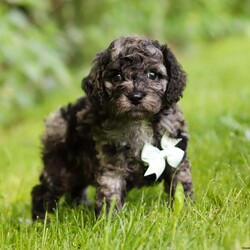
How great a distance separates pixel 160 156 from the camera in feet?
13.3

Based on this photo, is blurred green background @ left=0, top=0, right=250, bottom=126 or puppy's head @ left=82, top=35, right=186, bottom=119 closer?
puppy's head @ left=82, top=35, right=186, bottom=119

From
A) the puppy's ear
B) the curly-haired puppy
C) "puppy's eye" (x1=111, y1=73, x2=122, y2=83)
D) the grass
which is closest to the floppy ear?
the curly-haired puppy

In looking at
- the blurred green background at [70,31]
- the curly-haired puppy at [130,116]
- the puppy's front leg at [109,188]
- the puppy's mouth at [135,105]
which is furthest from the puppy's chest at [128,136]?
the blurred green background at [70,31]

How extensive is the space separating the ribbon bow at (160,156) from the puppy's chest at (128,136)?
0.25 feet

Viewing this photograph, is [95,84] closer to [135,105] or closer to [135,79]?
[135,79]

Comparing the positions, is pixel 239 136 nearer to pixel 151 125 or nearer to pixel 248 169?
pixel 248 169

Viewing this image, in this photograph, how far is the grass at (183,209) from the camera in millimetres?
3223

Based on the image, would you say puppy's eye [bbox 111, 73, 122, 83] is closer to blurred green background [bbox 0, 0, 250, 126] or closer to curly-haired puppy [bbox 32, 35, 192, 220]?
curly-haired puppy [bbox 32, 35, 192, 220]

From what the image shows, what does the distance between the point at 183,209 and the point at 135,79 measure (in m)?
0.92

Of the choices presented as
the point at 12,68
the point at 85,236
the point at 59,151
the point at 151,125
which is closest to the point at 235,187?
the point at 151,125

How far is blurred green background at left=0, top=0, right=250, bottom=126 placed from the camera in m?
9.57

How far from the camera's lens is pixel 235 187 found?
4.14 metres

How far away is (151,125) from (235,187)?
0.73 meters

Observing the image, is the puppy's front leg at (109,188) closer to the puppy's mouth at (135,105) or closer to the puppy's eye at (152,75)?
the puppy's mouth at (135,105)
